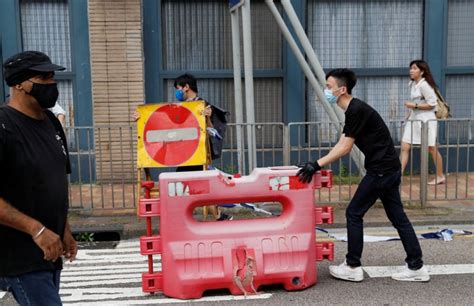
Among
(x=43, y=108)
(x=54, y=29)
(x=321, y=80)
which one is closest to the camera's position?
(x=43, y=108)

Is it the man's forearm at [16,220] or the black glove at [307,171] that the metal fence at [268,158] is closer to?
the black glove at [307,171]

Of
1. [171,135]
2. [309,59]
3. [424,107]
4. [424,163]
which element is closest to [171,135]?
[171,135]

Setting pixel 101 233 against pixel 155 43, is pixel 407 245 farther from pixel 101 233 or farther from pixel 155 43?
pixel 155 43

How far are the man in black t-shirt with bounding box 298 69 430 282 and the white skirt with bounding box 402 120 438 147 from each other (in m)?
2.77

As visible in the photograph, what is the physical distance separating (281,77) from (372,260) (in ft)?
14.7

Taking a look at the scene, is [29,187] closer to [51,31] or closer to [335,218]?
[335,218]

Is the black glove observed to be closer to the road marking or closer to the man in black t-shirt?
the man in black t-shirt

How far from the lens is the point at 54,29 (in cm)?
944

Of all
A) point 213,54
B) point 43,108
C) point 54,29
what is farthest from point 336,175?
point 43,108

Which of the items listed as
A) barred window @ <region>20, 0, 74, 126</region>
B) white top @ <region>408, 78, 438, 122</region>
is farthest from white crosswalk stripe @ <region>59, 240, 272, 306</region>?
white top @ <region>408, 78, 438, 122</region>

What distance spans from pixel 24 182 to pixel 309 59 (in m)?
6.00

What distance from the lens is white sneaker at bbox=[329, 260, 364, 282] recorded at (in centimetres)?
A: 530

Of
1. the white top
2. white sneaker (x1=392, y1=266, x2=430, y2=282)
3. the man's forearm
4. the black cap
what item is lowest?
white sneaker (x1=392, y1=266, x2=430, y2=282)

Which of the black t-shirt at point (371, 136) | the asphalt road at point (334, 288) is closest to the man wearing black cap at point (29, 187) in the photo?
the asphalt road at point (334, 288)
